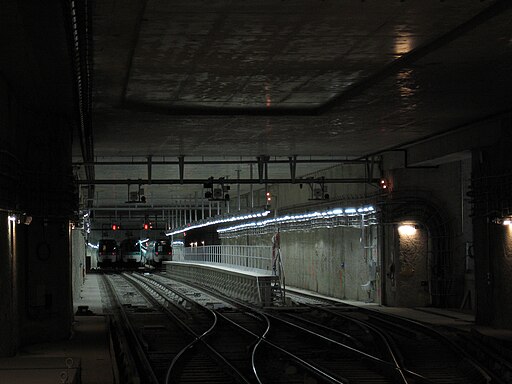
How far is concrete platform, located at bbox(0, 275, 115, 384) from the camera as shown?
33.4ft

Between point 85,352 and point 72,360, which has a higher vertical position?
point 72,360

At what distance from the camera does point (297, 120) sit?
72.8 feet

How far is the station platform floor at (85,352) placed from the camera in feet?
34.1

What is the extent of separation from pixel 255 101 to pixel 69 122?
4.40 meters

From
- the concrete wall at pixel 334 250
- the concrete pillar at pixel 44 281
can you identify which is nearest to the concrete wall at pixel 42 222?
the concrete pillar at pixel 44 281

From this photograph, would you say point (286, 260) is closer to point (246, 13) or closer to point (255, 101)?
point (255, 101)

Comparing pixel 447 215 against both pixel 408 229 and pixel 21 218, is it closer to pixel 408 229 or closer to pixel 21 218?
pixel 408 229

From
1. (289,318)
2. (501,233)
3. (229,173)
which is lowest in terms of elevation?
(289,318)

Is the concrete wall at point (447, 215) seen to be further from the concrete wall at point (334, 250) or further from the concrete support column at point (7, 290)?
the concrete support column at point (7, 290)

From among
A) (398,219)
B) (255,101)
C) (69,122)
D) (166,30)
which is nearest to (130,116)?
(69,122)

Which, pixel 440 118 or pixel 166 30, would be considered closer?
pixel 166 30

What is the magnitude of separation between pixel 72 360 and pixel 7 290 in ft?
18.8

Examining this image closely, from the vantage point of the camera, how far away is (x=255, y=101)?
1973cm

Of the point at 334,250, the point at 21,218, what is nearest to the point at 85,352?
the point at 21,218
